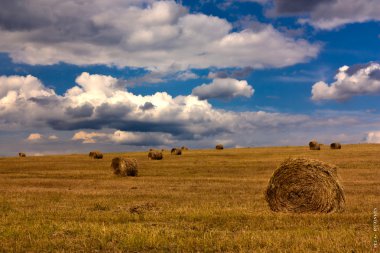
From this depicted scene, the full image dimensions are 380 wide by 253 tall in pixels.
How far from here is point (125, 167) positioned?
112ft

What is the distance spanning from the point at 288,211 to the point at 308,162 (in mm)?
2238

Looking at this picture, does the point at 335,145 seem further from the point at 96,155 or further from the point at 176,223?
the point at 176,223

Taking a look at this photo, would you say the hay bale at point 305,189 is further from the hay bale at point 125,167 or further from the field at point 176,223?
the hay bale at point 125,167

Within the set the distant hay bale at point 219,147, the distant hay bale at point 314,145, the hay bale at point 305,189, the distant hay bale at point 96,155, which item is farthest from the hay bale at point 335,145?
the hay bale at point 305,189

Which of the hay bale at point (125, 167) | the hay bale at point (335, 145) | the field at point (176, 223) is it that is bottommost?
the field at point (176, 223)

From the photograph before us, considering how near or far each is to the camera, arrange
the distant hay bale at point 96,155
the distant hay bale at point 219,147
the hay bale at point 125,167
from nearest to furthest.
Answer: the hay bale at point 125,167 < the distant hay bale at point 96,155 < the distant hay bale at point 219,147

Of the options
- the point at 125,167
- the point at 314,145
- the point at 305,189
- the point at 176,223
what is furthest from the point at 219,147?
the point at 176,223

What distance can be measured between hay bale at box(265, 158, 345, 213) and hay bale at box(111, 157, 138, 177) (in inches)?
719

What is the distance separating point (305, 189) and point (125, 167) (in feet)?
63.3

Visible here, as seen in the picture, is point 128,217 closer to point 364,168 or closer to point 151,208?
point 151,208

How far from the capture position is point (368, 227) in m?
12.2

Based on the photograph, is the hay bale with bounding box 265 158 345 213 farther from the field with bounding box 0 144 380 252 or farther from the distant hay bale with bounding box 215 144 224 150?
the distant hay bale with bounding box 215 144 224 150

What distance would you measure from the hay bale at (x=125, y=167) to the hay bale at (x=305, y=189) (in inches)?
719

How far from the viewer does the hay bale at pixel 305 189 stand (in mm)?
16516
